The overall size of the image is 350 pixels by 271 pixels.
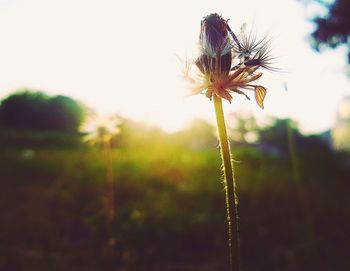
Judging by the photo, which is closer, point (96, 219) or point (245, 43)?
point (245, 43)

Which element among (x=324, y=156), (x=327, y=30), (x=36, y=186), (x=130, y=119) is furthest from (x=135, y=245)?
(x=130, y=119)

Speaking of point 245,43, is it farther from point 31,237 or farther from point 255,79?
point 31,237

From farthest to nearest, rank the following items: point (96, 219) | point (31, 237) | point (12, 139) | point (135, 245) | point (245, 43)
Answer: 1. point (12, 139)
2. point (31, 237)
3. point (135, 245)
4. point (96, 219)
5. point (245, 43)

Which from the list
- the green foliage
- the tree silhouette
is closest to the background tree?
the tree silhouette

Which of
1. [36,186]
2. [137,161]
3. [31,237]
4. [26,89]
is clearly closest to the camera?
[31,237]

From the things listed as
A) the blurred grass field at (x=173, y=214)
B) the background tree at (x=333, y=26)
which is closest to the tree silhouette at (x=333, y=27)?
the background tree at (x=333, y=26)

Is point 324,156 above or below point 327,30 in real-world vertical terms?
below

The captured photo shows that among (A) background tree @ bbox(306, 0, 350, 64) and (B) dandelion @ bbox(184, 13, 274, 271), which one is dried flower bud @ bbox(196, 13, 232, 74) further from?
(A) background tree @ bbox(306, 0, 350, 64)

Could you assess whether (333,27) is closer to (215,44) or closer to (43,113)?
(215,44)
